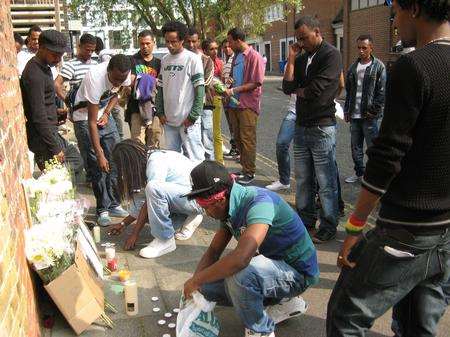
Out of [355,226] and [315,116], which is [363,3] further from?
[355,226]

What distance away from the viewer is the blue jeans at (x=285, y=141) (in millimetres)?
5562

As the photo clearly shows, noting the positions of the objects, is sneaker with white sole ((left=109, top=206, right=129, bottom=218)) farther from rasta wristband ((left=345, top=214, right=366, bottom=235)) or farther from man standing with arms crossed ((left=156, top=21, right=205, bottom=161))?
rasta wristband ((left=345, top=214, right=366, bottom=235))

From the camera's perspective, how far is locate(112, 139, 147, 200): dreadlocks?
4051mm

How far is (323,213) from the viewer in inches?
167

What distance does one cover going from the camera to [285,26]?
32.5 meters

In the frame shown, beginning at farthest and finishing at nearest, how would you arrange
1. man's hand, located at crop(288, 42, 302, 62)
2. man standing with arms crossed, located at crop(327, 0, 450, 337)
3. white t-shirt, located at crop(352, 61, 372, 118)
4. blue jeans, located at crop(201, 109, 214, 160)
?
blue jeans, located at crop(201, 109, 214, 160) → white t-shirt, located at crop(352, 61, 372, 118) → man's hand, located at crop(288, 42, 302, 62) → man standing with arms crossed, located at crop(327, 0, 450, 337)

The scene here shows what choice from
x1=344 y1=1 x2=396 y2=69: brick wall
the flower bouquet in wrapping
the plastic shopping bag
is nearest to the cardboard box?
the plastic shopping bag

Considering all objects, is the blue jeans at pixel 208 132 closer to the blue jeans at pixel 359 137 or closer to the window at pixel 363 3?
the blue jeans at pixel 359 137

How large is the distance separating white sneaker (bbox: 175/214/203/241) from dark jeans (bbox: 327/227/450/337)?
8.05 ft

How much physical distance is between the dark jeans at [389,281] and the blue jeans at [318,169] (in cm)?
207

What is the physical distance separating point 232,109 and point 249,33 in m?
15.3

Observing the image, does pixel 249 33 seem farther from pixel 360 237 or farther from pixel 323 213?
pixel 360 237

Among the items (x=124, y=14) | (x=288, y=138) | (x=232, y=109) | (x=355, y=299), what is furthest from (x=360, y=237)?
(x=124, y=14)

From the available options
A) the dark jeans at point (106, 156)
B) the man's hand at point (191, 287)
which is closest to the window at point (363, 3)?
the dark jeans at point (106, 156)
